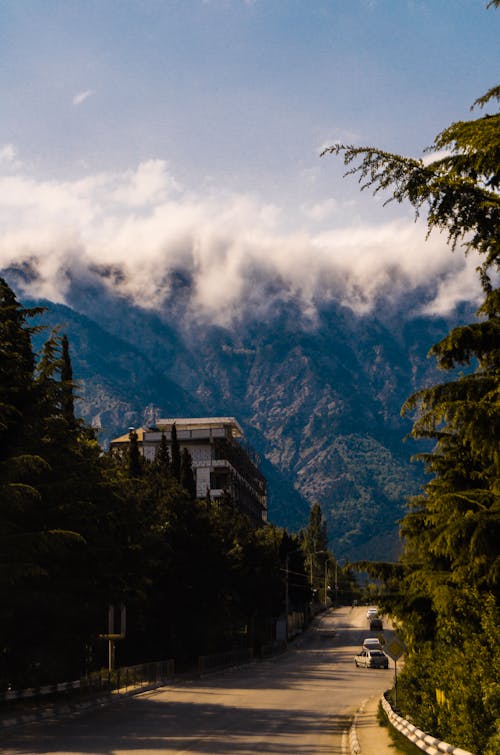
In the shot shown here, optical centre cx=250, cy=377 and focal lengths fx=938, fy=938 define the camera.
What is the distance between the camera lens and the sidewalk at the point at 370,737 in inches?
953

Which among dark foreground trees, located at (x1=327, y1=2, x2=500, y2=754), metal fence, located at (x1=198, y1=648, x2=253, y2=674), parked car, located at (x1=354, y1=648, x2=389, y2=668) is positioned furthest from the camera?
parked car, located at (x1=354, y1=648, x2=389, y2=668)

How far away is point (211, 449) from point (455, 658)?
446 ft

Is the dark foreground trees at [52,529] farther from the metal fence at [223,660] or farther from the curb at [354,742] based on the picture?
the curb at [354,742]

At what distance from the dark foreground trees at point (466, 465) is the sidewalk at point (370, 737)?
1.16 m

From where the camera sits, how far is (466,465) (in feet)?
87.0

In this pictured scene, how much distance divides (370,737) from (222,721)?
267 inches

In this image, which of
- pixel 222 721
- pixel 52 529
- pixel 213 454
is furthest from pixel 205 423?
pixel 222 721

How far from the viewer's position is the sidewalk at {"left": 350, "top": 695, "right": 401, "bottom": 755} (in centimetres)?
2420

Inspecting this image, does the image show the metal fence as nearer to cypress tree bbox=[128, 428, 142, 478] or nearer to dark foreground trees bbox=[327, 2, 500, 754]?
cypress tree bbox=[128, 428, 142, 478]

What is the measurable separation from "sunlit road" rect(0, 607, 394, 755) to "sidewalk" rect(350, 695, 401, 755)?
548 mm

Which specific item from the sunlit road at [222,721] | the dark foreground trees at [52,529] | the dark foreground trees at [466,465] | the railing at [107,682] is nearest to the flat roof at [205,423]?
the sunlit road at [222,721]

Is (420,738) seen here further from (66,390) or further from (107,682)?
(107,682)

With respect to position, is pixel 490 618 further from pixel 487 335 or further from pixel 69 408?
pixel 69 408

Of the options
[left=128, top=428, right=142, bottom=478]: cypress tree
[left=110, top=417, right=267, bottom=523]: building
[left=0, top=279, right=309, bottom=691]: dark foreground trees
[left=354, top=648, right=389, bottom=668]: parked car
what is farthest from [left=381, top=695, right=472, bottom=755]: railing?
[left=110, top=417, right=267, bottom=523]: building
